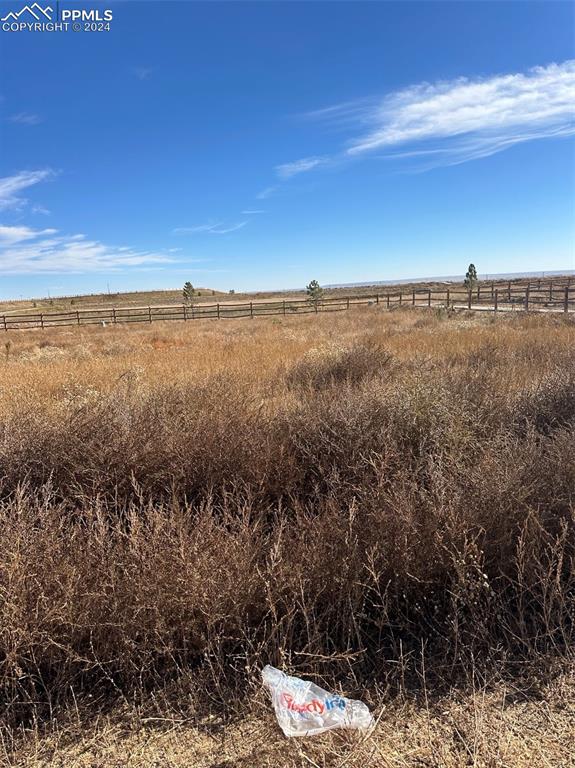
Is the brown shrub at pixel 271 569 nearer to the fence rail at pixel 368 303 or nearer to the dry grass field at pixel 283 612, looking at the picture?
the dry grass field at pixel 283 612

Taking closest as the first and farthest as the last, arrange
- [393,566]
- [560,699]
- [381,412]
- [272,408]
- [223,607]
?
[560,699], [223,607], [393,566], [381,412], [272,408]

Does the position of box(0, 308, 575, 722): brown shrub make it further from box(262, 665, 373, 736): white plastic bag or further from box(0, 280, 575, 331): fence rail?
box(0, 280, 575, 331): fence rail

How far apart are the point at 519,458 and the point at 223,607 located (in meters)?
2.13

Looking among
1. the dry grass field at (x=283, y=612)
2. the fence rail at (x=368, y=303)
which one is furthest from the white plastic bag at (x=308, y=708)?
the fence rail at (x=368, y=303)

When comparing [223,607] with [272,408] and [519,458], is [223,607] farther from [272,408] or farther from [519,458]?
[272,408]

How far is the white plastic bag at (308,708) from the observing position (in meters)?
1.78

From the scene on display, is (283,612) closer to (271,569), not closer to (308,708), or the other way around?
(271,569)

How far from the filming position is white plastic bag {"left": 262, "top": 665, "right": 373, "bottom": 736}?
1784mm

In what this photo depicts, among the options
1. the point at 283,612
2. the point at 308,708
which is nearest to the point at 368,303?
the point at 283,612

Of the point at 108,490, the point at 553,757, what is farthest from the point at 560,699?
the point at 108,490

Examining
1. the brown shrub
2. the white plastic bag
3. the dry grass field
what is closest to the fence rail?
the brown shrub

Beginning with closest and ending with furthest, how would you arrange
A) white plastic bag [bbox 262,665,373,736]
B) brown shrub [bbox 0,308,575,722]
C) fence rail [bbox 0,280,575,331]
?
white plastic bag [bbox 262,665,373,736] → brown shrub [bbox 0,308,575,722] → fence rail [bbox 0,280,575,331]

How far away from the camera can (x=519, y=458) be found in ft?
9.86

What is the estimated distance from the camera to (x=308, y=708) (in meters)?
1.85
